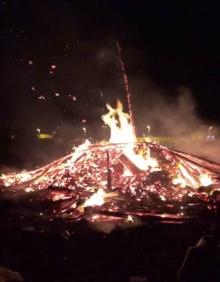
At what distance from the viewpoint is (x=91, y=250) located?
8586mm

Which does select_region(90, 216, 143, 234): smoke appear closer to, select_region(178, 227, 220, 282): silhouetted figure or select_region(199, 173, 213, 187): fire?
select_region(199, 173, 213, 187): fire

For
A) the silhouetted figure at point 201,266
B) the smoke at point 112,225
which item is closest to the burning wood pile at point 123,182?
the smoke at point 112,225

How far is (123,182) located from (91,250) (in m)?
3.60

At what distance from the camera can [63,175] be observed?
41.8 feet

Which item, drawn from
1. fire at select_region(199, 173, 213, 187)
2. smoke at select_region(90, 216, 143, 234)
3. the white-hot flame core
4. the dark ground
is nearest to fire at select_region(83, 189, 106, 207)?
smoke at select_region(90, 216, 143, 234)

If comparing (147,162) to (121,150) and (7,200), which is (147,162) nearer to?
(121,150)

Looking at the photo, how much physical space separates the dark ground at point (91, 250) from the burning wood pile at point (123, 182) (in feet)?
1.72

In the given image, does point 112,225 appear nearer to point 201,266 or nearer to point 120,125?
point 201,266

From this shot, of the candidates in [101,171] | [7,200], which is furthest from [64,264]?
[101,171]

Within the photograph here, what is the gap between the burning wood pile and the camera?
10.0 metres

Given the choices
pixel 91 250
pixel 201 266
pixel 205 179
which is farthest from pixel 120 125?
pixel 201 266

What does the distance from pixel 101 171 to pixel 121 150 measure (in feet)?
3.23

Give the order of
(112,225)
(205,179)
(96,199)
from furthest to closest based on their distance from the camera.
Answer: (205,179) → (96,199) → (112,225)

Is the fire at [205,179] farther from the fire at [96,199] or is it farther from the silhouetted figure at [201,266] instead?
the silhouetted figure at [201,266]
